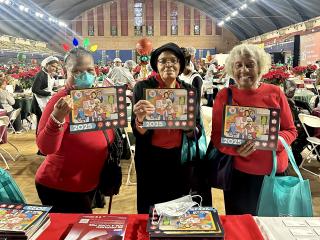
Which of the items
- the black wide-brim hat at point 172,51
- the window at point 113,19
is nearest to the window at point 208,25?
the window at point 113,19

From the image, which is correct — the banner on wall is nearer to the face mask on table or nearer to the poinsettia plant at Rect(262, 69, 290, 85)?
the poinsettia plant at Rect(262, 69, 290, 85)

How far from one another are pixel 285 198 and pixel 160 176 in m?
0.74

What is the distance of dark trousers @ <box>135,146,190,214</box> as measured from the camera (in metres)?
2.07

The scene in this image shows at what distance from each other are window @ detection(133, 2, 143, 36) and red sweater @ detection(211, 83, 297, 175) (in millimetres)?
32052

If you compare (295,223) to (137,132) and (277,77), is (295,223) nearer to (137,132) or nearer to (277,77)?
(137,132)

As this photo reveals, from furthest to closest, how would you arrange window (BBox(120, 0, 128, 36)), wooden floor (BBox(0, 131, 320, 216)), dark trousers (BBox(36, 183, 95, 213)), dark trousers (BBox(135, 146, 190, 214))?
window (BBox(120, 0, 128, 36)) < wooden floor (BBox(0, 131, 320, 216)) < dark trousers (BBox(135, 146, 190, 214)) < dark trousers (BBox(36, 183, 95, 213))

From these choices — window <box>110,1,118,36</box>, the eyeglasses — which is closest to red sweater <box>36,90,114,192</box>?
the eyeglasses

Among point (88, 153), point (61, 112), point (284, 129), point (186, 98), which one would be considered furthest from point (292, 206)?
point (61, 112)

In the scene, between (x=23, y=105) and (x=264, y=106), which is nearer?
(x=264, y=106)

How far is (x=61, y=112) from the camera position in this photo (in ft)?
5.11

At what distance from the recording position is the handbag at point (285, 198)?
1.64 m

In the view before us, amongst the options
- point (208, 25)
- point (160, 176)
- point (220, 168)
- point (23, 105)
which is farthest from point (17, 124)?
point (208, 25)

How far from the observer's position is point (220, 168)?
6.31 feet

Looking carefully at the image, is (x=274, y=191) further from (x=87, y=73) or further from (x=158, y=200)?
(x=87, y=73)
